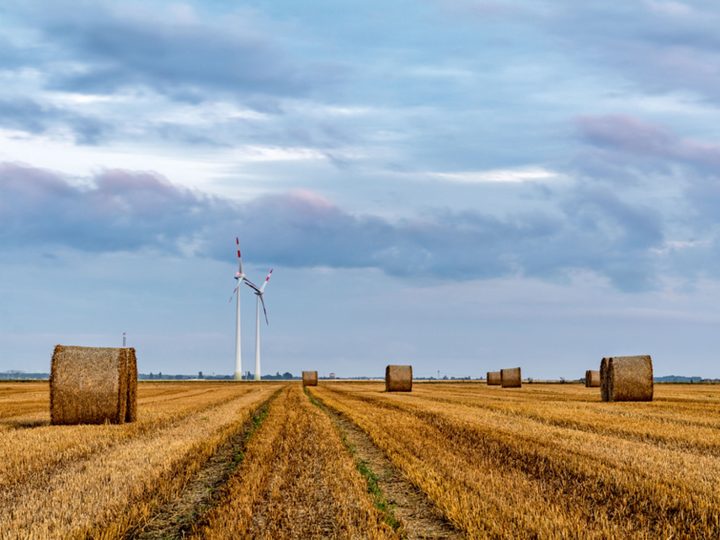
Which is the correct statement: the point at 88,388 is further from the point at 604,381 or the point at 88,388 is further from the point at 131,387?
the point at 604,381

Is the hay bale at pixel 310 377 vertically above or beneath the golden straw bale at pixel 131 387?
beneath

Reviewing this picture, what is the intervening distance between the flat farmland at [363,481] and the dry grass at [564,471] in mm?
33

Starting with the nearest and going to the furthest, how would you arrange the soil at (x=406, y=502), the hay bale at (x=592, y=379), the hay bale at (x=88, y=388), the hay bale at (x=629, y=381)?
the soil at (x=406, y=502)
the hay bale at (x=88, y=388)
the hay bale at (x=629, y=381)
the hay bale at (x=592, y=379)

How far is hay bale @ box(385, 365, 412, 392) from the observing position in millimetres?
46031

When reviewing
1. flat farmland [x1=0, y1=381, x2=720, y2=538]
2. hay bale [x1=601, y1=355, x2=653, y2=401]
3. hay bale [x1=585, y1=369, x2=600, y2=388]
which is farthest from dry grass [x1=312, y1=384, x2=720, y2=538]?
hay bale [x1=585, y1=369, x2=600, y2=388]

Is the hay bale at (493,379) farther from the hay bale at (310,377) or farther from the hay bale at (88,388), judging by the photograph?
the hay bale at (88,388)

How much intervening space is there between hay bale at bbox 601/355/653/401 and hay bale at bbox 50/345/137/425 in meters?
19.2

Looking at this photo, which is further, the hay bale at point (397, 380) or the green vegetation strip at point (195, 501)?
the hay bale at point (397, 380)

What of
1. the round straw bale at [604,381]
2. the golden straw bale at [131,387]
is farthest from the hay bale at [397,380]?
the golden straw bale at [131,387]

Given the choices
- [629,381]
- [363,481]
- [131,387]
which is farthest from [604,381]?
[363,481]

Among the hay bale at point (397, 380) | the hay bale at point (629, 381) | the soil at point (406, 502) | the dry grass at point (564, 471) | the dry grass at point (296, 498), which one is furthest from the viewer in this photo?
the hay bale at point (397, 380)

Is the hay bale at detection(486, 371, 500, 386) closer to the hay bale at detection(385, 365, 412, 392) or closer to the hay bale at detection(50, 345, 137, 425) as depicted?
the hay bale at detection(385, 365, 412, 392)

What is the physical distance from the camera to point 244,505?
27.4ft

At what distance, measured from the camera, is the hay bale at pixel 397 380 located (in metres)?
46.0
